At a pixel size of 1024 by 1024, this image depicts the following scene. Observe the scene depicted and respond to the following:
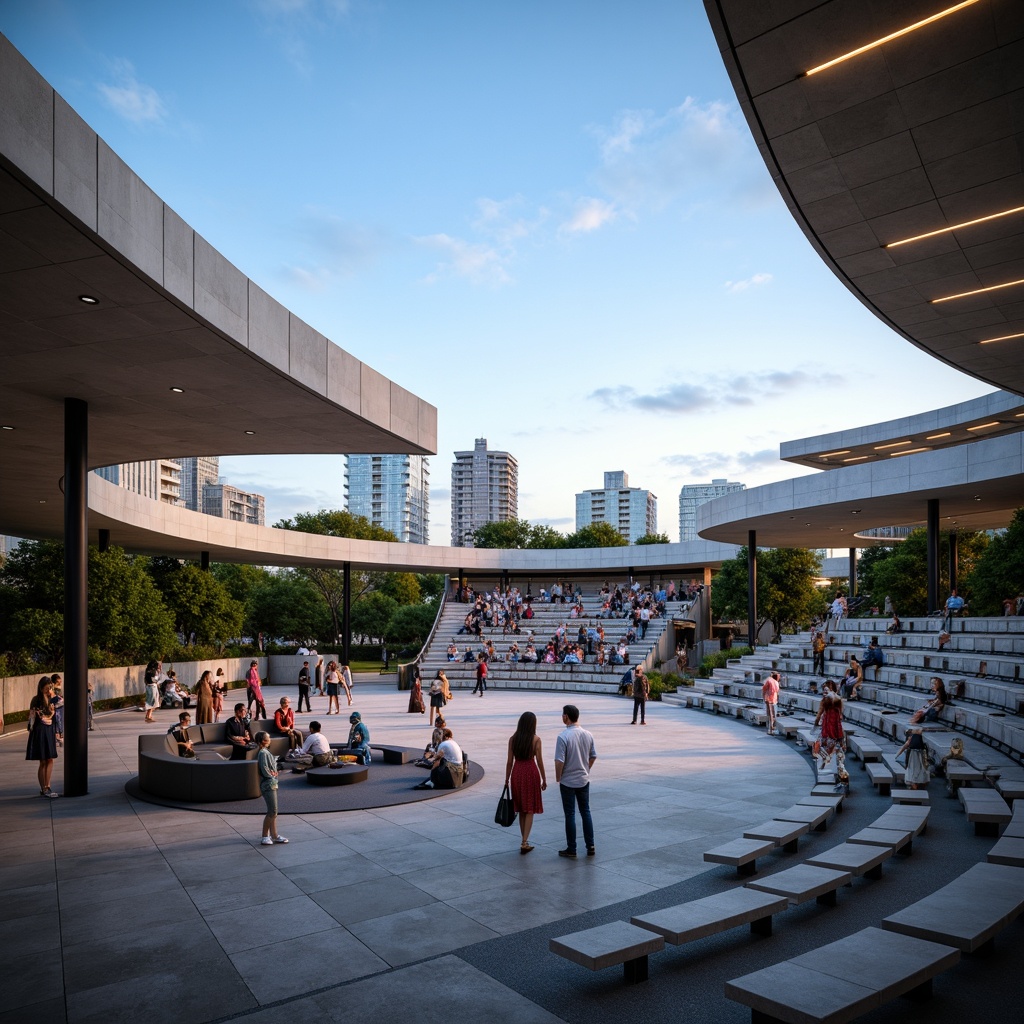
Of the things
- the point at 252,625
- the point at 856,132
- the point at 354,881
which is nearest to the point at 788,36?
the point at 856,132

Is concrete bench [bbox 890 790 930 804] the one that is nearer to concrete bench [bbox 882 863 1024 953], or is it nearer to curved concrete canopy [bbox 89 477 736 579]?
concrete bench [bbox 882 863 1024 953]

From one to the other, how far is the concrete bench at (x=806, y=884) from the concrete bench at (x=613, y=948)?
1338mm

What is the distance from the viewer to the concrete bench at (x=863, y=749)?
13234mm

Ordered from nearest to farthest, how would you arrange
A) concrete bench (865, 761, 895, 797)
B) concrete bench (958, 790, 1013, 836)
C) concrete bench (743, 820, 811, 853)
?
concrete bench (743, 820, 811, 853) → concrete bench (958, 790, 1013, 836) → concrete bench (865, 761, 895, 797)

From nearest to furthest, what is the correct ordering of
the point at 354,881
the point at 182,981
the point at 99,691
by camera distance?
the point at 182,981, the point at 354,881, the point at 99,691

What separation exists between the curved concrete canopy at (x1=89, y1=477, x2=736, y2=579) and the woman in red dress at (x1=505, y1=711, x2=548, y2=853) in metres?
17.5

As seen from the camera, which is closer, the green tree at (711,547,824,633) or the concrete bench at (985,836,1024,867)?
the concrete bench at (985,836,1024,867)

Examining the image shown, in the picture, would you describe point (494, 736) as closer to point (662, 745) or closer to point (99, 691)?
point (662, 745)

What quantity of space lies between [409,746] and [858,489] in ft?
57.6

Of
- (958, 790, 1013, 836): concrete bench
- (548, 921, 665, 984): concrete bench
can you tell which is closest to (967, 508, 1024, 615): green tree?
(958, 790, 1013, 836): concrete bench

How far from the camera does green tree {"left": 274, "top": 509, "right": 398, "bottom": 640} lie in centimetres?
6384

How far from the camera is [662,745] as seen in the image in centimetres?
1730

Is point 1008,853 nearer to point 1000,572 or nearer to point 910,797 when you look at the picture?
point 910,797

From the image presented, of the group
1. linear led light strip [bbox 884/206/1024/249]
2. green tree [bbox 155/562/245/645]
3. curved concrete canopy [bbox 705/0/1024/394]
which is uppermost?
curved concrete canopy [bbox 705/0/1024/394]
